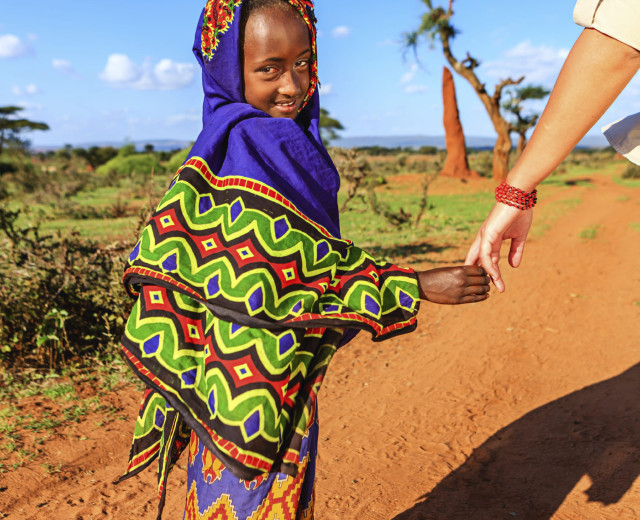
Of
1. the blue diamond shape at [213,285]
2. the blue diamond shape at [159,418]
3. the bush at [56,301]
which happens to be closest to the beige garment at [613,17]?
the blue diamond shape at [213,285]

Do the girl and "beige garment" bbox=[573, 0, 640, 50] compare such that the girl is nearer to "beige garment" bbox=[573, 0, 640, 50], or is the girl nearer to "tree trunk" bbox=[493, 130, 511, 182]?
"beige garment" bbox=[573, 0, 640, 50]

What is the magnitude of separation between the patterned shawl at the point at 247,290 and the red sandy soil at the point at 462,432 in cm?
149

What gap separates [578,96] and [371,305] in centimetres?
79

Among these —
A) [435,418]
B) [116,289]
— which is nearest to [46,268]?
[116,289]

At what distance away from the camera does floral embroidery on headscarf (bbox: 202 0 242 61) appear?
1512 mm

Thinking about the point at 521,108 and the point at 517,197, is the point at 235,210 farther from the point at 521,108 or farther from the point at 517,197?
the point at 521,108

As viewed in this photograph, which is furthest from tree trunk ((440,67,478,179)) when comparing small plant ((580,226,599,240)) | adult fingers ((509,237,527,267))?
adult fingers ((509,237,527,267))

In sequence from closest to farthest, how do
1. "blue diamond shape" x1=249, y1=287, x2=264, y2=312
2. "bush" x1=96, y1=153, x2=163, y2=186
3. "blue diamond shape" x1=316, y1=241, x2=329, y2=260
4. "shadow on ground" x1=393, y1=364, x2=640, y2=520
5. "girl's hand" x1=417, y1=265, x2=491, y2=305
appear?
"blue diamond shape" x1=249, y1=287, x2=264, y2=312 → "blue diamond shape" x1=316, y1=241, x2=329, y2=260 → "girl's hand" x1=417, y1=265, x2=491, y2=305 → "shadow on ground" x1=393, y1=364, x2=640, y2=520 → "bush" x1=96, y1=153, x2=163, y2=186

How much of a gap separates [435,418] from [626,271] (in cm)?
448

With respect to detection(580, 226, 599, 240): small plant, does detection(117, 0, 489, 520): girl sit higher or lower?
higher

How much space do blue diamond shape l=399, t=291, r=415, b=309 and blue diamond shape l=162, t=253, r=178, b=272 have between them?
23.5 inches

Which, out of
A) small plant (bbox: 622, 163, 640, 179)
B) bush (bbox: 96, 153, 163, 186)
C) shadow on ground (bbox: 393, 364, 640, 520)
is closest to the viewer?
shadow on ground (bbox: 393, 364, 640, 520)

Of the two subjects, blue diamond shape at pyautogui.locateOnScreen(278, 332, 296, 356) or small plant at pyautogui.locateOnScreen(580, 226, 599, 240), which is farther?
small plant at pyautogui.locateOnScreen(580, 226, 599, 240)

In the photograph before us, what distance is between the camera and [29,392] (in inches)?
152
